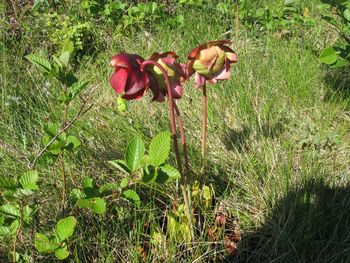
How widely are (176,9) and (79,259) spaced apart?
2321mm

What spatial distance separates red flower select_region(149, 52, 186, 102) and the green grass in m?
0.41

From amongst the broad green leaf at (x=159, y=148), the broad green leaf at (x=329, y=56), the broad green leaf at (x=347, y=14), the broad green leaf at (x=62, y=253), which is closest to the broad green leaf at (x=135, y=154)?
the broad green leaf at (x=159, y=148)

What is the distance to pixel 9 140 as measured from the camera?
77.4 inches

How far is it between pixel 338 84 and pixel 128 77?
149cm

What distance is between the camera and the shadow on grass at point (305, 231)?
4.79 feet

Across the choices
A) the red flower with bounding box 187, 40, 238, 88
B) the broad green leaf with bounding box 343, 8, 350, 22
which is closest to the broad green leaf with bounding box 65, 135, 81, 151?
the red flower with bounding box 187, 40, 238, 88

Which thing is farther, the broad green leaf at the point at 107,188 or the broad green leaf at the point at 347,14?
the broad green leaf at the point at 347,14

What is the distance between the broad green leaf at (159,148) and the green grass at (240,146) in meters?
0.30

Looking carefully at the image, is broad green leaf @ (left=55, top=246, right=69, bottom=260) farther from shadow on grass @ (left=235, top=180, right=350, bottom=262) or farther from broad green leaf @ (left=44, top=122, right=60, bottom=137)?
shadow on grass @ (left=235, top=180, right=350, bottom=262)

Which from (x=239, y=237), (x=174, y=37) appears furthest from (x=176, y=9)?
(x=239, y=237)

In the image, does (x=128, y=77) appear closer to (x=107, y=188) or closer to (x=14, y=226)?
(x=107, y=188)

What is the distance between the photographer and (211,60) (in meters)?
1.19

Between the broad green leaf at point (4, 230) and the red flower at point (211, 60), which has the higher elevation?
the red flower at point (211, 60)

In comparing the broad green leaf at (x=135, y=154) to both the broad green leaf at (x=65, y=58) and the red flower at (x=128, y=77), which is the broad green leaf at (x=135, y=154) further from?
the broad green leaf at (x=65, y=58)
